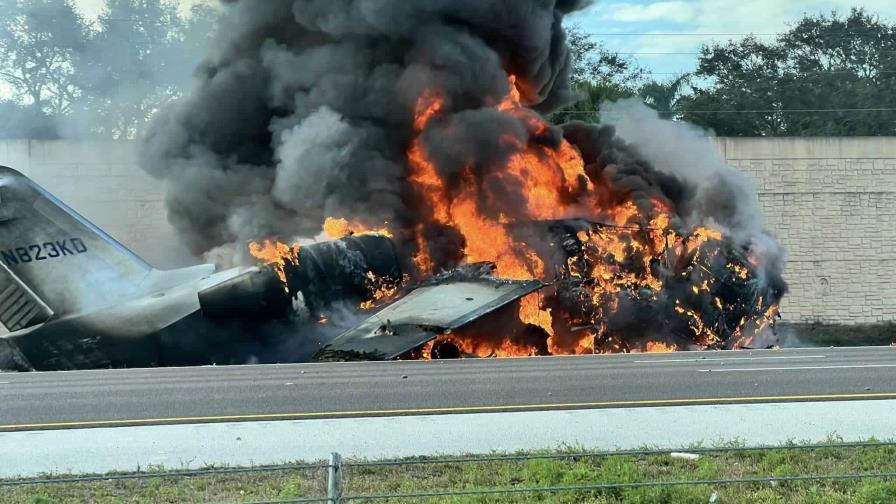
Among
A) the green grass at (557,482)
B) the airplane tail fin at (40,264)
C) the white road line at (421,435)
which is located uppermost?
the airplane tail fin at (40,264)

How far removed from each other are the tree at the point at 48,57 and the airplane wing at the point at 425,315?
1971cm

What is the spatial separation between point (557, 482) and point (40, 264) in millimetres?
14902

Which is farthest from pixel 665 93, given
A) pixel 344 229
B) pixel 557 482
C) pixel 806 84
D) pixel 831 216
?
pixel 557 482

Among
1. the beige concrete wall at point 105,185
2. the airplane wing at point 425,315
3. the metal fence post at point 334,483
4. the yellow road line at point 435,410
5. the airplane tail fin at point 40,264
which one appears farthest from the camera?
the beige concrete wall at point 105,185

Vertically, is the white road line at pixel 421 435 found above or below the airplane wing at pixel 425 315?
below

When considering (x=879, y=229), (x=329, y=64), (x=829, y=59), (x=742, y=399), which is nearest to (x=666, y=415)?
(x=742, y=399)

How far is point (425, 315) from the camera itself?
18578 mm

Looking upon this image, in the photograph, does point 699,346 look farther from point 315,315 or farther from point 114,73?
point 114,73

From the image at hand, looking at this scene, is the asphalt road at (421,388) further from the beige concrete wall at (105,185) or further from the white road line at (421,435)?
the beige concrete wall at (105,185)

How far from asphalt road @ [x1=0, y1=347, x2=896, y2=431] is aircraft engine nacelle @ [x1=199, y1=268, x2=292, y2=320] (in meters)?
2.74

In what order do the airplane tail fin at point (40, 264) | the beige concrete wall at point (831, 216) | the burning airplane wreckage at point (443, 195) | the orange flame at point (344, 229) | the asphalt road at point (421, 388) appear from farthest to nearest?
the beige concrete wall at point (831, 216) → the orange flame at point (344, 229) → the burning airplane wreckage at point (443, 195) → the airplane tail fin at point (40, 264) → the asphalt road at point (421, 388)

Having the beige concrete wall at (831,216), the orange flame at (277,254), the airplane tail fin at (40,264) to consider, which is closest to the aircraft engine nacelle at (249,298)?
the orange flame at (277,254)

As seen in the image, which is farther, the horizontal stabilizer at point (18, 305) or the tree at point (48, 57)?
the tree at point (48, 57)

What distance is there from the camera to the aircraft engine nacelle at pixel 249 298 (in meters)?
19.3
